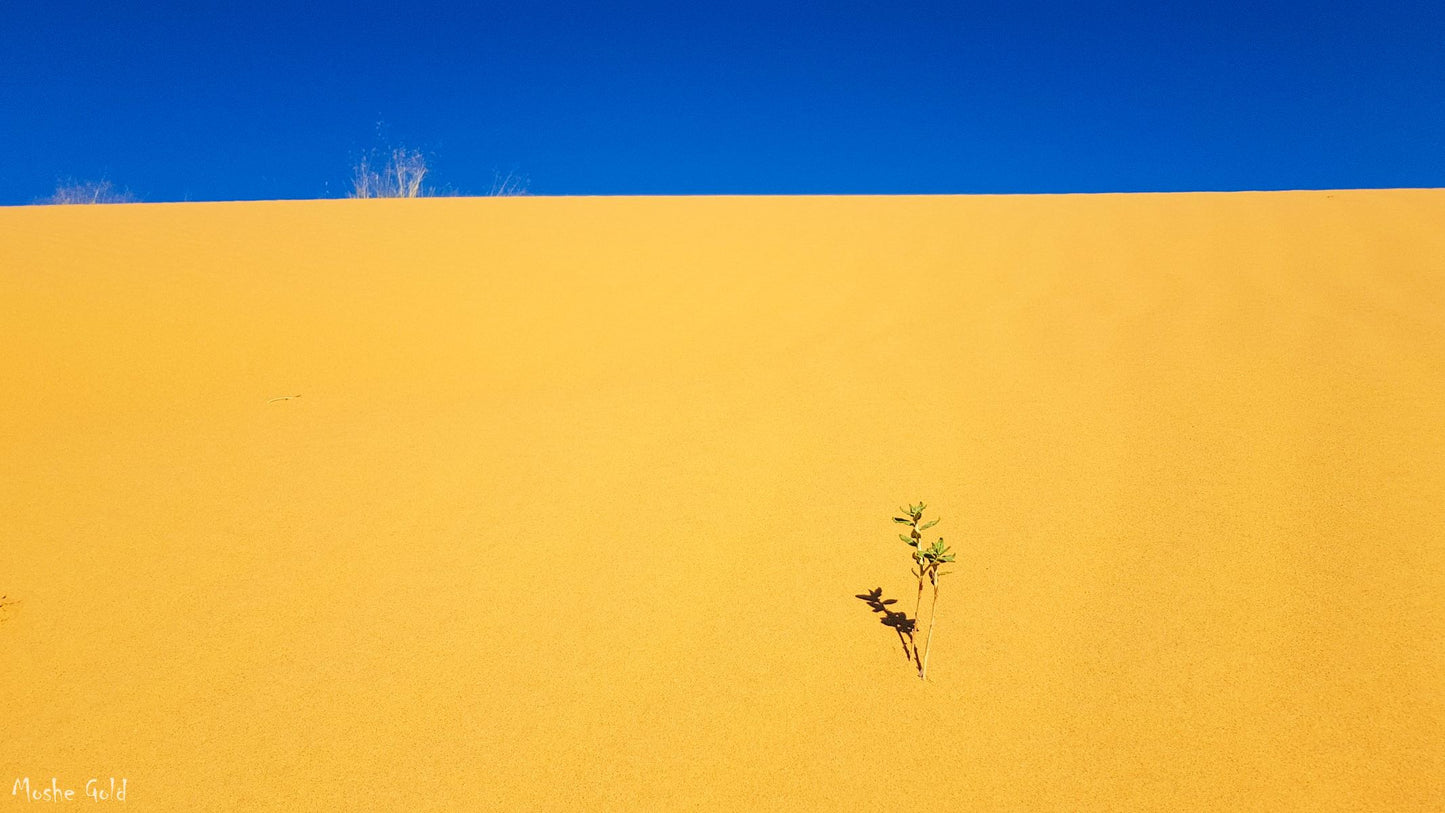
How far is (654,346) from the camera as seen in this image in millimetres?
4375

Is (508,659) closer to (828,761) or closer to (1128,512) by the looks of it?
(828,761)

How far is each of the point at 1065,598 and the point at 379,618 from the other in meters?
2.02

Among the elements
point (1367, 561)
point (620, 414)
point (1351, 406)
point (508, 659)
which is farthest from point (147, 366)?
point (1351, 406)

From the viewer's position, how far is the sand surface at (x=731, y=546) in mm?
1645

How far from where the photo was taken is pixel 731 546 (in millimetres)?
2422
